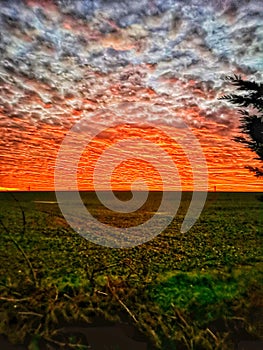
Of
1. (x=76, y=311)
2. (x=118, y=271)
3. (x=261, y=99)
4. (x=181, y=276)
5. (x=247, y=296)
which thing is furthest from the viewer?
(x=118, y=271)

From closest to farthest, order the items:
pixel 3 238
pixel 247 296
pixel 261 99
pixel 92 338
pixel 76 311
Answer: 1. pixel 92 338
2. pixel 76 311
3. pixel 261 99
4. pixel 247 296
5. pixel 3 238

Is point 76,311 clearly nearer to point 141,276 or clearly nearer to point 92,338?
point 92,338

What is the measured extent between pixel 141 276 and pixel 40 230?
8056mm

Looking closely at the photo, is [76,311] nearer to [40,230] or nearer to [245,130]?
[245,130]

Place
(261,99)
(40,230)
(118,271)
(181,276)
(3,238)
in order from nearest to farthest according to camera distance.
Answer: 1. (261,99)
2. (181,276)
3. (118,271)
4. (3,238)
5. (40,230)

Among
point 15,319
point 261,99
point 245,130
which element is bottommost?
point 15,319

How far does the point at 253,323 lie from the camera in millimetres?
4852

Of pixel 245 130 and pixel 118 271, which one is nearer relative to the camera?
pixel 245 130

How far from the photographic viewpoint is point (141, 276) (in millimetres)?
7504

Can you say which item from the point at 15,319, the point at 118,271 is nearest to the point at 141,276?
the point at 118,271

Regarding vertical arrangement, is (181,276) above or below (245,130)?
below

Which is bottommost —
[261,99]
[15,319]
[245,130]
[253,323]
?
[253,323]

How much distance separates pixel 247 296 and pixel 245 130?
2663mm

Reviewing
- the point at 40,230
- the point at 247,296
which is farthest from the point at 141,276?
the point at 40,230
